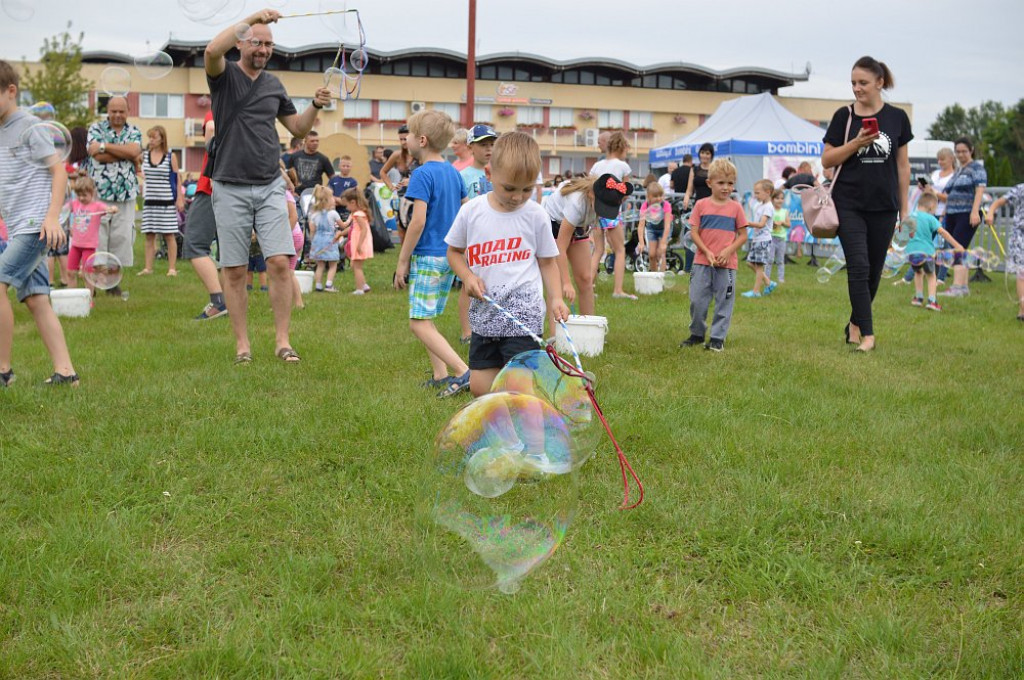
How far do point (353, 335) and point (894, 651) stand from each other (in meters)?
5.91

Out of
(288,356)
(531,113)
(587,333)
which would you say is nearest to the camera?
(288,356)

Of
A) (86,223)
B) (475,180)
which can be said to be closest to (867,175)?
(475,180)

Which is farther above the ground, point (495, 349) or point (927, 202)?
point (927, 202)

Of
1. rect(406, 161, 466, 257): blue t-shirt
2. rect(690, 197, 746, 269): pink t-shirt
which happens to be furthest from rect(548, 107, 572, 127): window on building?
rect(406, 161, 466, 257): blue t-shirt

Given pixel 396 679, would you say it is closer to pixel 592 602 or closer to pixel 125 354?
pixel 592 602

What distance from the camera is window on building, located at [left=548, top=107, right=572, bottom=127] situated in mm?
64250

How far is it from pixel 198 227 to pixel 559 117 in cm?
5850

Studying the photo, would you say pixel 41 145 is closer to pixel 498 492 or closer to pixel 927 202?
pixel 498 492

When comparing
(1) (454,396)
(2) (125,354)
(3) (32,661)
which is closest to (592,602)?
(3) (32,661)

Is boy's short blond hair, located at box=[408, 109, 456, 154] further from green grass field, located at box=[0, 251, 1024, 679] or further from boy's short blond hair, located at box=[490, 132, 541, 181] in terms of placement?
boy's short blond hair, located at box=[490, 132, 541, 181]

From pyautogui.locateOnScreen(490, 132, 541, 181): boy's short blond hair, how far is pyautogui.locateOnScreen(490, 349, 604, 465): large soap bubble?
0.82 metres

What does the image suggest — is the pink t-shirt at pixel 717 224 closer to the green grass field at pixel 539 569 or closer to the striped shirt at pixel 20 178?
the green grass field at pixel 539 569

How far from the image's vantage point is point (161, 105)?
58844 millimetres

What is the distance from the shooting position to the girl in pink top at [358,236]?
1184 centimetres
